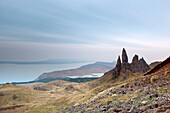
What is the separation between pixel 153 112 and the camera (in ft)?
111

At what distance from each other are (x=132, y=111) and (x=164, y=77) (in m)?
34.8

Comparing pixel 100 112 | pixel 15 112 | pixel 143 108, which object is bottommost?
pixel 15 112

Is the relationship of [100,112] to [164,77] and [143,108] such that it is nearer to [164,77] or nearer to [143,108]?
[143,108]

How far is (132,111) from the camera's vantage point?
39.2 metres

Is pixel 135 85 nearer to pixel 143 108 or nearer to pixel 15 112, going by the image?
pixel 143 108

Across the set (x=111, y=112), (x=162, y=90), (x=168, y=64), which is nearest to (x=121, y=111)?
(x=111, y=112)

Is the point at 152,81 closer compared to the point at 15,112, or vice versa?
the point at 152,81

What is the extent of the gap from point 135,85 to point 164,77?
9088 millimetres

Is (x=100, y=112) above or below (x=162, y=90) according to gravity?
below

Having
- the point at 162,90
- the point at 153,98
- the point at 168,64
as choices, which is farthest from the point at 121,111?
the point at 168,64

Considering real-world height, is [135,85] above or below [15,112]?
above

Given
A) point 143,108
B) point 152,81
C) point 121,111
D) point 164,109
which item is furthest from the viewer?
point 152,81

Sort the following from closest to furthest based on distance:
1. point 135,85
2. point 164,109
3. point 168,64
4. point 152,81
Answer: point 164,109 → point 152,81 → point 135,85 → point 168,64

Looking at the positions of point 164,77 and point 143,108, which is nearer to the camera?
point 143,108
